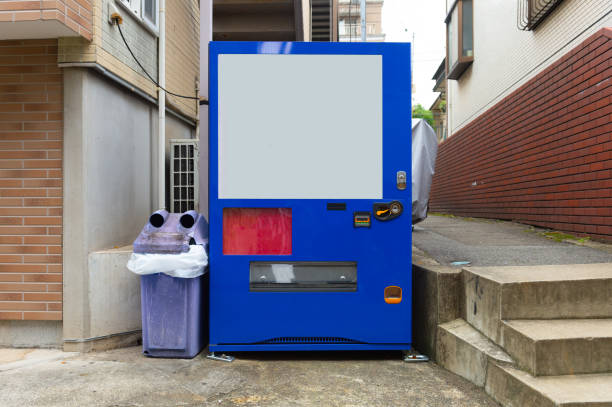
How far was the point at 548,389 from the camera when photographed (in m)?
2.43

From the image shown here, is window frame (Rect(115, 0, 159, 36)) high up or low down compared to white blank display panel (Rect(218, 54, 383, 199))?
up

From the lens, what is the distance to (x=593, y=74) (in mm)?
5320

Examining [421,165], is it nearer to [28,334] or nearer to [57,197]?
[57,197]

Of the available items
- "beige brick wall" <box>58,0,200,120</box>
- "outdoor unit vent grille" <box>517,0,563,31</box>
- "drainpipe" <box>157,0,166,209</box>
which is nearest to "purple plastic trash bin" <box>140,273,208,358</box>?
"drainpipe" <box>157,0,166,209</box>

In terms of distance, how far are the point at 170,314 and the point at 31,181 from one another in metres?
1.78

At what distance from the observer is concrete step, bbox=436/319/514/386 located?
287cm

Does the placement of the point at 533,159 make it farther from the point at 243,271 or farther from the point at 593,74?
the point at 243,271

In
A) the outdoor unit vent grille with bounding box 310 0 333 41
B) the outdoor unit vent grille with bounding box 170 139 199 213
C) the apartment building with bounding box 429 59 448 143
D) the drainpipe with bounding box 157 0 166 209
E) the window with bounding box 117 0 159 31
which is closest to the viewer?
the window with bounding box 117 0 159 31

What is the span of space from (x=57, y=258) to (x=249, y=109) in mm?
2192

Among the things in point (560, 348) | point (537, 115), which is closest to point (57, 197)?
point (560, 348)

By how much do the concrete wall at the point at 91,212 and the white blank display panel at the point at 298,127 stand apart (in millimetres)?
1358

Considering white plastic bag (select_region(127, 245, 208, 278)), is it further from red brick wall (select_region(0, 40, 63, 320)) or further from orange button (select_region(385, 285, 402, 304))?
orange button (select_region(385, 285, 402, 304))

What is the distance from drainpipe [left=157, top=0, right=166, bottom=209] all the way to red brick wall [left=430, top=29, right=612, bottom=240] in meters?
4.99

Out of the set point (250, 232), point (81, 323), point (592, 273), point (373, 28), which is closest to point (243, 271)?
point (250, 232)
